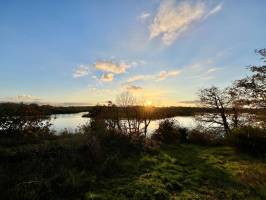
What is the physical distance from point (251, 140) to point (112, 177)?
29.6 ft

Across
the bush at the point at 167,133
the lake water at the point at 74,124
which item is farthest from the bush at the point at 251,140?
the lake water at the point at 74,124

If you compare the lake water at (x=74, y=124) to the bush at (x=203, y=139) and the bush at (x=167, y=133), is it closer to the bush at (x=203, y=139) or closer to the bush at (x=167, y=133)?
the bush at (x=167, y=133)

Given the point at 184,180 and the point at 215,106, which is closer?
the point at 184,180

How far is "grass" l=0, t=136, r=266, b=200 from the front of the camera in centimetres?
564

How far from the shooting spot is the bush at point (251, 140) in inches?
483

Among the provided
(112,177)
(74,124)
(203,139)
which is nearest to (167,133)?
(203,139)

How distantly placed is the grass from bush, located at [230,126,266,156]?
2.94m

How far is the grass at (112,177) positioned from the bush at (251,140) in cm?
294

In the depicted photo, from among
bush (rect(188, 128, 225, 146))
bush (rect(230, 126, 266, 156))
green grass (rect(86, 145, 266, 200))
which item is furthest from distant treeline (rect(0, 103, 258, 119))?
green grass (rect(86, 145, 266, 200))

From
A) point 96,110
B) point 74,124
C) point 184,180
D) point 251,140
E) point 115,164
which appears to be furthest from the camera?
point 74,124

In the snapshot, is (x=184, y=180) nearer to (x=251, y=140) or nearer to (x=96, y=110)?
(x=251, y=140)

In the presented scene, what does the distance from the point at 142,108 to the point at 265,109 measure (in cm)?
912

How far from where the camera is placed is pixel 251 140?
41.3ft

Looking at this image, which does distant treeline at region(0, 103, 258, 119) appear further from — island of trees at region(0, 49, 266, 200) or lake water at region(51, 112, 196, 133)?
lake water at region(51, 112, 196, 133)
